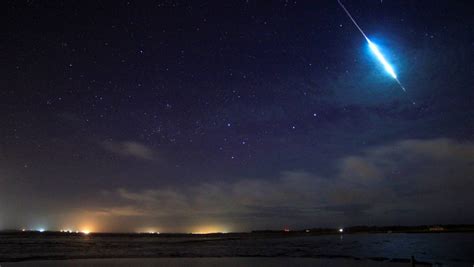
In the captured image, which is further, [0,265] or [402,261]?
[402,261]

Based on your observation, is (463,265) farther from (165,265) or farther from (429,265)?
(165,265)

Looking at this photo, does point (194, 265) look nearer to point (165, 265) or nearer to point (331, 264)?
point (165, 265)

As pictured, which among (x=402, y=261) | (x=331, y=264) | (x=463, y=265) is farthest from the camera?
(x=402, y=261)

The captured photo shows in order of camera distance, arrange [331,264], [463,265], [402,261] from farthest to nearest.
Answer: [402,261]
[331,264]
[463,265]

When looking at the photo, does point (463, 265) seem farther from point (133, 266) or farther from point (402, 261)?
point (133, 266)

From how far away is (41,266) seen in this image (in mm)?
32031

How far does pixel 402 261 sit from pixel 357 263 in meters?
4.76

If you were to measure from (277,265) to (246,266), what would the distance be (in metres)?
2.70

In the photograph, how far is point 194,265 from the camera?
106 ft

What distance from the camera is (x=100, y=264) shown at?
32.8 meters

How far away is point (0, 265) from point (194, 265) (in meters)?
16.4

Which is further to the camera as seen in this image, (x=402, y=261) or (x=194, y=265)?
(x=402, y=261)

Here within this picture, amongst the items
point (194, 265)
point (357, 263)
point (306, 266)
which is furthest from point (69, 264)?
point (357, 263)

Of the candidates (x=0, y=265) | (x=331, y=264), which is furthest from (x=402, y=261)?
(x=0, y=265)
